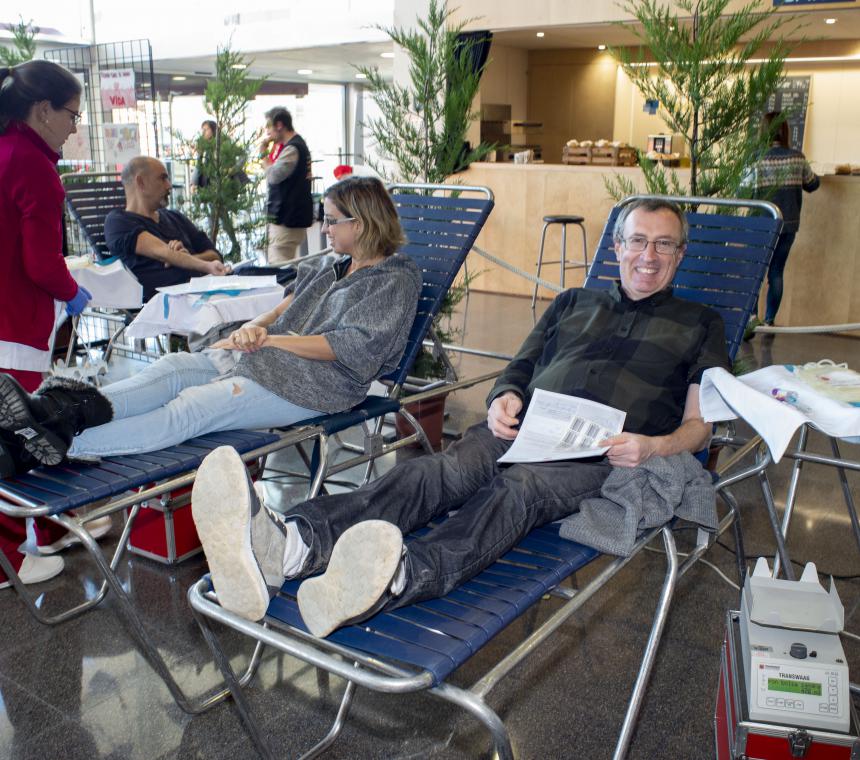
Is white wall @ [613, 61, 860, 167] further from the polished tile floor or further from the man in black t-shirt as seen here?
the polished tile floor

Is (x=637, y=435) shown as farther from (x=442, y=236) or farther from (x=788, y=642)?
(x=442, y=236)

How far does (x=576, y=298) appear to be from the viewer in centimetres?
248

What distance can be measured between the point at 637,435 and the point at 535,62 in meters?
8.99


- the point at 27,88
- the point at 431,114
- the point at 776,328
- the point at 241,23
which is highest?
the point at 241,23

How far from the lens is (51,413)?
199 cm

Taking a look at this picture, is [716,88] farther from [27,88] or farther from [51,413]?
[51,413]

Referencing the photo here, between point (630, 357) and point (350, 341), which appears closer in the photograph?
point (630, 357)

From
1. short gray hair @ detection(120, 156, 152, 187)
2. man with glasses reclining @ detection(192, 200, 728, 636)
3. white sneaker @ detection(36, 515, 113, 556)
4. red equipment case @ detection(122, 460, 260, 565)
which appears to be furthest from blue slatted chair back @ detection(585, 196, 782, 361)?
short gray hair @ detection(120, 156, 152, 187)

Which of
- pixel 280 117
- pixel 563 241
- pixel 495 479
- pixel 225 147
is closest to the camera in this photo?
pixel 495 479

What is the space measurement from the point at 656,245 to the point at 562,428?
600 millimetres

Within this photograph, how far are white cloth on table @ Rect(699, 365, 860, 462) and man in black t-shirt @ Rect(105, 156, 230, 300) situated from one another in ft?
9.00

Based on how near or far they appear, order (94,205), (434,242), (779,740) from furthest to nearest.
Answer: (94,205)
(434,242)
(779,740)

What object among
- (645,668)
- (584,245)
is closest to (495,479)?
(645,668)

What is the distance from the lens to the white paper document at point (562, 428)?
201cm
